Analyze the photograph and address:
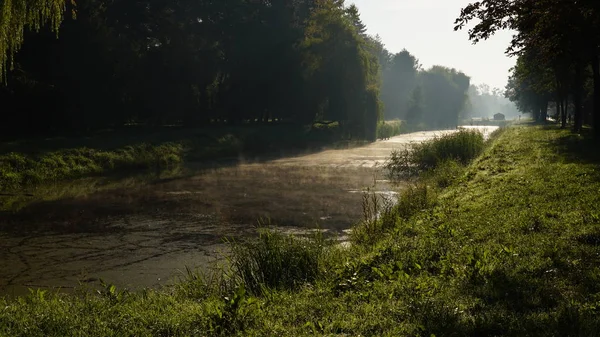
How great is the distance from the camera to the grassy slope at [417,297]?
558 cm

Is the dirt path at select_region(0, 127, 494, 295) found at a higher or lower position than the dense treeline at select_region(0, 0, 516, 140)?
lower

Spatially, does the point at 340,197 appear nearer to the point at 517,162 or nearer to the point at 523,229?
the point at 517,162

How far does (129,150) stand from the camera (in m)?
32.2

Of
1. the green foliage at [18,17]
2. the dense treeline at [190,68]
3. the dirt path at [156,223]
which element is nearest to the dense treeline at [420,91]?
the dense treeline at [190,68]

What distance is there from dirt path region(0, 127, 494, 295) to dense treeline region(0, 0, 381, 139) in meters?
13.6

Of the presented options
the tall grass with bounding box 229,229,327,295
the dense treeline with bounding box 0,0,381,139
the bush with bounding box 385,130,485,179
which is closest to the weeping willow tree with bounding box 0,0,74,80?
the tall grass with bounding box 229,229,327,295

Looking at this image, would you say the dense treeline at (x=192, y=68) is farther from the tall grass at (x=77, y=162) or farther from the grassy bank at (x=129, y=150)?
the tall grass at (x=77, y=162)

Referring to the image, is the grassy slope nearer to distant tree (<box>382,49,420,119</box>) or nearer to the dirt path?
the dirt path

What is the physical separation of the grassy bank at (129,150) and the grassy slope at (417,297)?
59.9 ft

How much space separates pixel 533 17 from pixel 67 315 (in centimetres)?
1055

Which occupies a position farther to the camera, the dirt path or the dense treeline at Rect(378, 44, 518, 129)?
the dense treeline at Rect(378, 44, 518, 129)

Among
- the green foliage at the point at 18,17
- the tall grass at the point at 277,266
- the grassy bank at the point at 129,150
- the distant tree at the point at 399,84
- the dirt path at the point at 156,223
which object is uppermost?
the distant tree at the point at 399,84

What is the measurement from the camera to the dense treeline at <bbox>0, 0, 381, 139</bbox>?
34000 mm

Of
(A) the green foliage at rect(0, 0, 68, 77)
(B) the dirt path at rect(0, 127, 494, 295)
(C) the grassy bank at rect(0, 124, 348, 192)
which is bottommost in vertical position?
(B) the dirt path at rect(0, 127, 494, 295)
